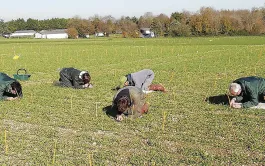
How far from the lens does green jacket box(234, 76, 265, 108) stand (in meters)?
10.6

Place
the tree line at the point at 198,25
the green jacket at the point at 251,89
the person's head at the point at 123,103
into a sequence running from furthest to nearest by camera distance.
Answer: the tree line at the point at 198,25 → the green jacket at the point at 251,89 → the person's head at the point at 123,103

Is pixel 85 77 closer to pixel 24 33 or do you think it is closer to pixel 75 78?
pixel 75 78

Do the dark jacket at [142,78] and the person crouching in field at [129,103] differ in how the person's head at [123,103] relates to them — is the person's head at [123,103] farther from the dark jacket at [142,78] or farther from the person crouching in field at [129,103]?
the dark jacket at [142,78]

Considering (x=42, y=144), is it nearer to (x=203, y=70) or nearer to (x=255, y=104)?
(x=255, y=104)

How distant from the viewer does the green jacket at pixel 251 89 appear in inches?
419

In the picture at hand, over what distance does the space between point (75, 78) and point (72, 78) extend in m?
0.32

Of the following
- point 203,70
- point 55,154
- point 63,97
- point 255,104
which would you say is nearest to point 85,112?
point 63,97

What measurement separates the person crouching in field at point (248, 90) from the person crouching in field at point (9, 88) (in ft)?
26.7

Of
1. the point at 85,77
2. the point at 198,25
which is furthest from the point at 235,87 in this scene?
the point at 198,25

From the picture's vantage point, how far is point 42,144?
8.52m

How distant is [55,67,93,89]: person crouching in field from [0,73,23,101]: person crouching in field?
2686 mm

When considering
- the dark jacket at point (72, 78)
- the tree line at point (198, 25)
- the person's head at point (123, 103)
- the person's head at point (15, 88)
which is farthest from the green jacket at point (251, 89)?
the tree line at point (198, 25)

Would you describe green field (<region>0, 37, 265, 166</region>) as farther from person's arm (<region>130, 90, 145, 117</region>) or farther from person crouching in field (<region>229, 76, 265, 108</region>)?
person crouching in field (<region>229, 76, 265, 108</region>)

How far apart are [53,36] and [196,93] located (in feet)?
549
